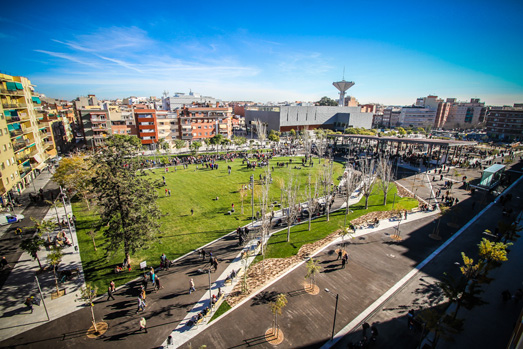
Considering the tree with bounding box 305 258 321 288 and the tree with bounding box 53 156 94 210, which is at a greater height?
the tree with bounding box 53 156 94 210

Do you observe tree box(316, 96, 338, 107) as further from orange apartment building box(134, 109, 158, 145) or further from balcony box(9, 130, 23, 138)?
balcony box(9, 130, 23, 138)

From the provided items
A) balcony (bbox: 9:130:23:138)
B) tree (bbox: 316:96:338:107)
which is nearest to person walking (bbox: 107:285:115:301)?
balcony (bbox: 9:130:23:138)

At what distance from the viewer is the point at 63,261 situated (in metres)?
18.2

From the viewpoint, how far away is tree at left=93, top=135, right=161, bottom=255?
15.6 m

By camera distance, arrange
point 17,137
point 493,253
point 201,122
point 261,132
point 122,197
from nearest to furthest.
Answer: point 493,253
point 122,197
point 17,137
point 261,132
point 201,122

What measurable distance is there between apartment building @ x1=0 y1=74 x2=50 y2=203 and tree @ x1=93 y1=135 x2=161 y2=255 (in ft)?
73.8

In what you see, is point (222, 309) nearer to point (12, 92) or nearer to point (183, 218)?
point (183, 218)

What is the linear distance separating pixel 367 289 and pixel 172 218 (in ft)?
64.4

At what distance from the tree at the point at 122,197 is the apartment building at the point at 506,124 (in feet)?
412

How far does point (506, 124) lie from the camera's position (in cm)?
9144

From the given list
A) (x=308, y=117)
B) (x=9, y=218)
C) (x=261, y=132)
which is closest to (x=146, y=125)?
(x=261, y=132)

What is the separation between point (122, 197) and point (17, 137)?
105 ft

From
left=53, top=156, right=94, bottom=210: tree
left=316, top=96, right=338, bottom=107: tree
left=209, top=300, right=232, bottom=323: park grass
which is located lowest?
left=209, top=300, right=232, bottom=323: park grass

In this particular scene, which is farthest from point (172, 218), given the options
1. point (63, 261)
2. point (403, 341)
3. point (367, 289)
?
point (403, 341)
